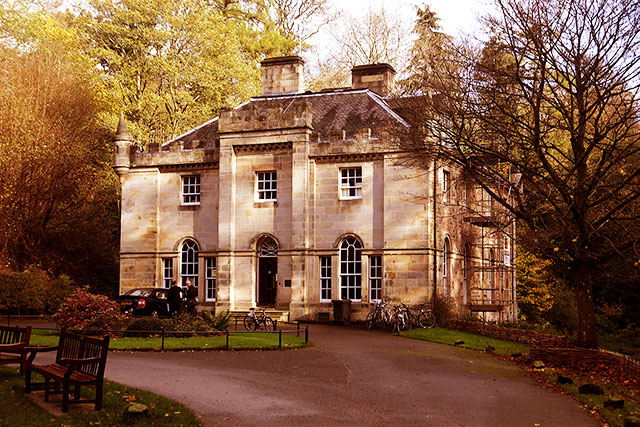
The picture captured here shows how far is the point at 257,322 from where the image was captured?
26.6 meters

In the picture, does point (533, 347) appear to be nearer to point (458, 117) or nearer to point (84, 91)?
point (458, 117)

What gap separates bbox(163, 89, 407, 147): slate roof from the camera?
34.7 metres

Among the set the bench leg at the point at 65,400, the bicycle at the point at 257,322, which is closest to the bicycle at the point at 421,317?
the bicycle at the point at 257,322

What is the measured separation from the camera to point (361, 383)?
1596 centimetres

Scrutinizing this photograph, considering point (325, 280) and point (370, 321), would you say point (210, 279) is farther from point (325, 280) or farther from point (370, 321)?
point (370, 321)

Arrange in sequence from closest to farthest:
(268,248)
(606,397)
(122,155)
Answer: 1. (606,397)
2. (268,248)
3. (122,155)

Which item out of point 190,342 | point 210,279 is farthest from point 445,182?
point 190,342

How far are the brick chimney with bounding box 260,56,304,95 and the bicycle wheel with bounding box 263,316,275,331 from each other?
14.3 metres

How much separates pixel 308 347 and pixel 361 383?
6.32 metres

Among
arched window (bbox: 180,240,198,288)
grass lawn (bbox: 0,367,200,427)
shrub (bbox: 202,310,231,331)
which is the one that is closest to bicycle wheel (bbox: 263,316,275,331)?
shrub (bbox: 202,310,231,331)

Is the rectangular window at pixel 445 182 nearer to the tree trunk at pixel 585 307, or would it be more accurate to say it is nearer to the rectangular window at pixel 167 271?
the rectangular window at pixel 167 271

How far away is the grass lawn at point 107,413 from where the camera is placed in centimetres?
1142

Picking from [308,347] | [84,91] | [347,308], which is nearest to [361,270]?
[347,308]

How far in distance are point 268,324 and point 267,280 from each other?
6.09m
